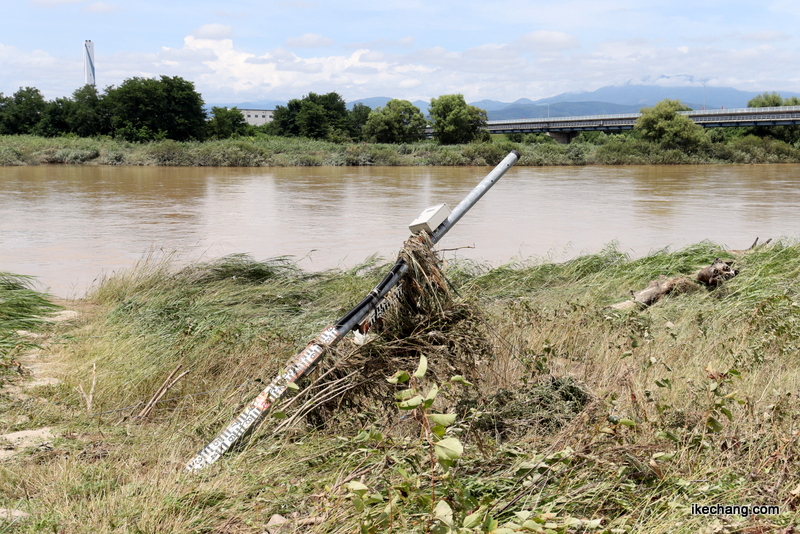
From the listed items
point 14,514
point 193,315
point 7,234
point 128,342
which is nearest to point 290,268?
point 193,315

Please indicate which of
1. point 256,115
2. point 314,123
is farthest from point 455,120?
point 256,115

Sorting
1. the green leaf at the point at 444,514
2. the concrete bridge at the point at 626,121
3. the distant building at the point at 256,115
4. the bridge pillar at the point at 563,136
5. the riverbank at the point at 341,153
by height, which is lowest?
the green leaf at the point at 444,514

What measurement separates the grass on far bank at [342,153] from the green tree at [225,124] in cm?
1096

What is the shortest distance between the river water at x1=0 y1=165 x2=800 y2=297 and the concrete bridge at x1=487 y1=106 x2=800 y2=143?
121 ft

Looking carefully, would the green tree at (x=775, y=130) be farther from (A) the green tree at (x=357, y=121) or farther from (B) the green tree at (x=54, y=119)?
(B) the green tree at (x=54, y=119)

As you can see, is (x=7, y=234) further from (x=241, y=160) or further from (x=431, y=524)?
(x=241, y=160)

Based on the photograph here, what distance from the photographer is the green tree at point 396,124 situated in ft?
199

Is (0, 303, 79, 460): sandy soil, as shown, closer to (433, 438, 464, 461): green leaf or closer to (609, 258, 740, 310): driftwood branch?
(433, 438, 464, 461): green leaf

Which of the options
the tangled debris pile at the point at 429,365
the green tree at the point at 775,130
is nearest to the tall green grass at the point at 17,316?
the tangled debris pile at the point at 429,365

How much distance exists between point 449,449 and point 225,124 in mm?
63584

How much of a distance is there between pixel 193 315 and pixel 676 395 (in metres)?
3.38

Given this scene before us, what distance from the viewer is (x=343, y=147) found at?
49969mm

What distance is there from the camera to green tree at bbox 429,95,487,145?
5909 cm

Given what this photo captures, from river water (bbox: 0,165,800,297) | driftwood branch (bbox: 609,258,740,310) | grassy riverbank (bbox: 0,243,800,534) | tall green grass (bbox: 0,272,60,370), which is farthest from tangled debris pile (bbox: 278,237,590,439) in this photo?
river water (bbox: 0,165,800,297)
